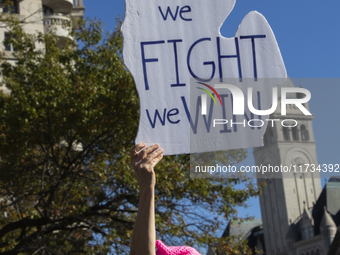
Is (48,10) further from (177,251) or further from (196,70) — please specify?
(177,251)

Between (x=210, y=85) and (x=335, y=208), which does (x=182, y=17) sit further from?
(x=335, y=208)

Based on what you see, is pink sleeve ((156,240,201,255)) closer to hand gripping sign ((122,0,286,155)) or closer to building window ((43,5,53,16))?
hand gripping sign ((122,0,286,155))

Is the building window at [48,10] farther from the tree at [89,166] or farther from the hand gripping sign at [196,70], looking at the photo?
the hand gripping sign at [196,70]

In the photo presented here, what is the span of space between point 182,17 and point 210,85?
47cm

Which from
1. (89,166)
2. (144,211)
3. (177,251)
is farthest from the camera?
(89,166)

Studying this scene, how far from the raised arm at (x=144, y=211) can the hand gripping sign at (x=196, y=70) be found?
330mm

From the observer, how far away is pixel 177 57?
304 cm

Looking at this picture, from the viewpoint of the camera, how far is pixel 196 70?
302 centimetres

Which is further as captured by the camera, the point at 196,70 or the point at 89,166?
the point at 89,166

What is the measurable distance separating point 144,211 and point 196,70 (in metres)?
1.03

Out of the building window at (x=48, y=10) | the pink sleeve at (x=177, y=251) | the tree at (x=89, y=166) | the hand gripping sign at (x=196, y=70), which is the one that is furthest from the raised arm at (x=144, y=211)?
the building window at (x=48, y=10)

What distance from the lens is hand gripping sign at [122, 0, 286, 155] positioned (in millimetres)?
2893

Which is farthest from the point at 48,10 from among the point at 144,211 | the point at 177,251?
the point at 177,251

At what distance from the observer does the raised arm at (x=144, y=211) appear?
7.48ft
